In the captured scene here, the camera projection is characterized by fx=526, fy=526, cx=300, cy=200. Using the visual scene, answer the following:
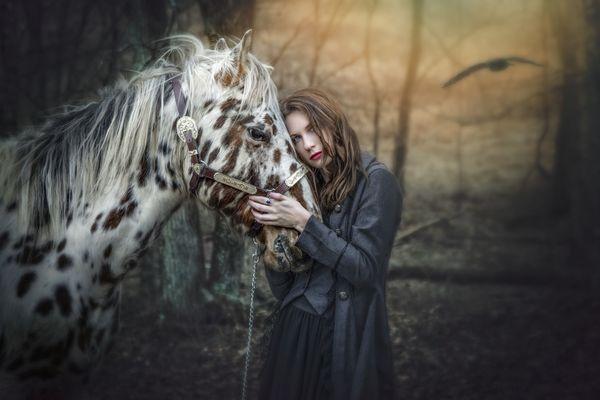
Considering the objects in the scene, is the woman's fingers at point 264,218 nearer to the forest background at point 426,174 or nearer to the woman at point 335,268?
the woman at point 335,268

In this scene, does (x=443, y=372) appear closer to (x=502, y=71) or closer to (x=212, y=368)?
(x=212, y=368)

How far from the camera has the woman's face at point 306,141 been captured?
2.11m

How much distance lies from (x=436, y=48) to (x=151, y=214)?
3.65 m

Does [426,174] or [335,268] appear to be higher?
[426,174]

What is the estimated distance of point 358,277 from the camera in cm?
196

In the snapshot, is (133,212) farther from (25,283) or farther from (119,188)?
(25,283)

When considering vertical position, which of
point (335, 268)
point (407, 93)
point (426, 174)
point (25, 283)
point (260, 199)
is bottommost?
point (25, 283)

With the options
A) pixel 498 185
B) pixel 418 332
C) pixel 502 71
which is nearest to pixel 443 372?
pixel 418 332

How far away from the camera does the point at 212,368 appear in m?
3.76

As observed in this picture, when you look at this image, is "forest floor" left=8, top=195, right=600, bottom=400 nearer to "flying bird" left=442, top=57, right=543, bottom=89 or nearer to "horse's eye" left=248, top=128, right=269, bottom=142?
"flying bird" left=442, top=57, right=543, bottom=89

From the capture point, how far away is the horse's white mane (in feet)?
6.63

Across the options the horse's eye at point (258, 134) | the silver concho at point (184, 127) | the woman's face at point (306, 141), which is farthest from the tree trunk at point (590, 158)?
the silver concho at point (184, 127)

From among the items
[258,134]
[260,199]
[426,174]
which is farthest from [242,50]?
[426,174]

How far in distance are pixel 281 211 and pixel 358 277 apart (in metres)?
0.38
